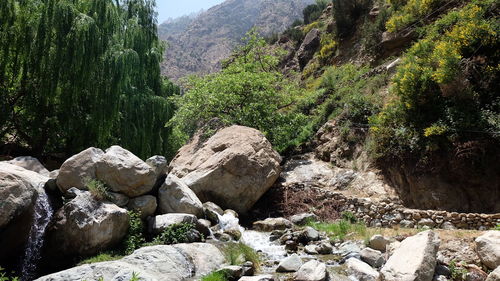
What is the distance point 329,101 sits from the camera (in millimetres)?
15461

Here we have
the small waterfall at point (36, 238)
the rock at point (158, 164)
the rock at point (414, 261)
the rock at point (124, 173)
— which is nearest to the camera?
the rock at point (414, 261)

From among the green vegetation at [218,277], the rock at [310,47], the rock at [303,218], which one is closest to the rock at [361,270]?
the green vegetation at [218,277]

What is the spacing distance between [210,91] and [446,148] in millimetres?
8624

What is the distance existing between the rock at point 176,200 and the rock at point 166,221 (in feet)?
2.04

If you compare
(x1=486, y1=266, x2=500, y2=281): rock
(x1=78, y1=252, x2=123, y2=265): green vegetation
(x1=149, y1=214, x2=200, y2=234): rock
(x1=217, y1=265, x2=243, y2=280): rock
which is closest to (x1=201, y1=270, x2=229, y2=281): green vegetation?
(x1=217, y1=265, x2=243, y2=280): rock

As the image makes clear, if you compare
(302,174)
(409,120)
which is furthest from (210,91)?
(409,120)

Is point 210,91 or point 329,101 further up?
point 210,91

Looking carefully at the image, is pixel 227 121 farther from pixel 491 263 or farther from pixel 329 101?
pixel 491 263

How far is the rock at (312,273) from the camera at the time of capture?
19.2 feet

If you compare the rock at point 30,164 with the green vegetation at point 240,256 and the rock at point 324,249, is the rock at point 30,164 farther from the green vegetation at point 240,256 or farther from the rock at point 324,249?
the rock at point 324,249

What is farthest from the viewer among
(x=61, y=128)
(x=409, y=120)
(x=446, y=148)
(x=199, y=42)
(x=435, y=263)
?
(x=199, y=42)

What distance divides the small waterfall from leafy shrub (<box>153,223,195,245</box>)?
2099mm

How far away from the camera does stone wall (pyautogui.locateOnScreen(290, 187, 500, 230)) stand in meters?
8.41

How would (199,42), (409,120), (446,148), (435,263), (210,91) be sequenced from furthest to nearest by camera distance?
1. (199,42)
2. (210,91)
3. (409,120)
4. (446,148)
5. (435,263)
